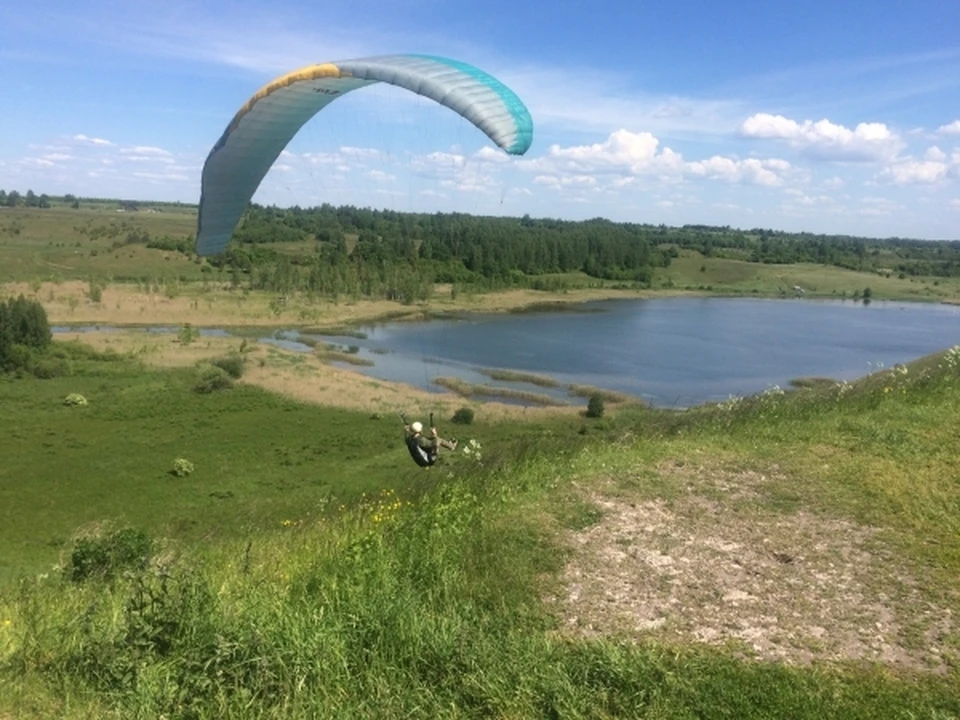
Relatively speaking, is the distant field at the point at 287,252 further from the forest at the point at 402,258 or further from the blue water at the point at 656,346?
the blue water at the point at 656,346

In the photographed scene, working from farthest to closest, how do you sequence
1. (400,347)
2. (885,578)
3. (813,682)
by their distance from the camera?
(400,347) < (885,578) < (813,682)

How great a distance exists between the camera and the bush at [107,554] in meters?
6.46

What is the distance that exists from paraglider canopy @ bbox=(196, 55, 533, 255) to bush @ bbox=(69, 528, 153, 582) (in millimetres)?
3361

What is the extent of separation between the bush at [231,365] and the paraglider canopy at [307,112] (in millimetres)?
30712

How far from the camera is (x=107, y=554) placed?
828 centimetres

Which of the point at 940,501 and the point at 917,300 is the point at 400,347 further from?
the point at 917,300

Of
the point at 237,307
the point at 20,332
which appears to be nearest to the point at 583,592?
the point at 20,332

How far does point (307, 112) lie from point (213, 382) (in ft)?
101

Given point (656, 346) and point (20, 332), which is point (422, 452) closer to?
point (20, 332)

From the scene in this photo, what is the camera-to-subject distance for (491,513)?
6.27 m

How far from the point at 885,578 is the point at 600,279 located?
87698mm

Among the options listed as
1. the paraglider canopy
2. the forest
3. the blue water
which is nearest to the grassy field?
the paraglider canopy

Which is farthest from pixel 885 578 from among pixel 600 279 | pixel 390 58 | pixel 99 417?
pixel 600 279

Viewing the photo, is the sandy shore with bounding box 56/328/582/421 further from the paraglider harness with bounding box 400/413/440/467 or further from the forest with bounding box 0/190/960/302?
the paraglider harness with bounding box 400/413/440/467
